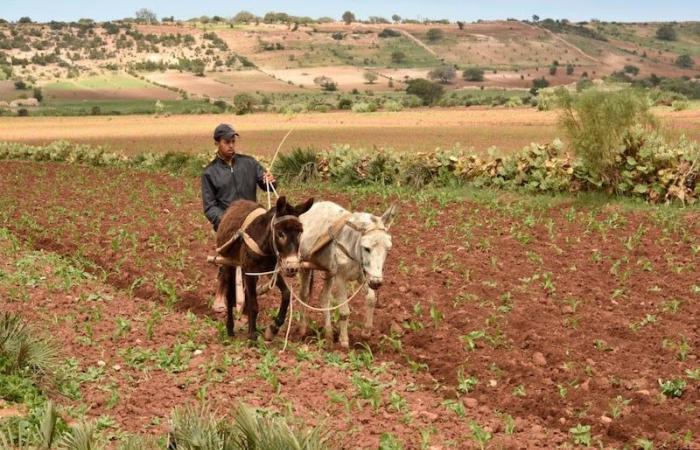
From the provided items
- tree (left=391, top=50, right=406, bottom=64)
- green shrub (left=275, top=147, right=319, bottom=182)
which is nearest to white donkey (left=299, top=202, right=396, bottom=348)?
green shrub (left=275, top=147, right=319, bottom=182)

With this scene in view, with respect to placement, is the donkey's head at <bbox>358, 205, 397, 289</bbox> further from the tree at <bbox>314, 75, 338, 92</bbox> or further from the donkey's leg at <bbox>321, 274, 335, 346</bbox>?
the tree at <bbox>314, 75, 338, 92</bbox>

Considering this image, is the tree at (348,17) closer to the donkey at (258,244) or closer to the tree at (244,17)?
the tree at (244,17)

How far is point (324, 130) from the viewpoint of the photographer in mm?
48438

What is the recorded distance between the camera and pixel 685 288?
467 inches

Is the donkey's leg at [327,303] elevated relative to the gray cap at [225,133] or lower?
lower

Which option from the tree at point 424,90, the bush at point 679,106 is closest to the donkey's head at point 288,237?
the bush at point 679,106

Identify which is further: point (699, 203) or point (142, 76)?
point (142, 76)

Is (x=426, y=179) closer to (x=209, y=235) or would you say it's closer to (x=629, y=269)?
(x=209, y=235)

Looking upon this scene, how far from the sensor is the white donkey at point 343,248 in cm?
883

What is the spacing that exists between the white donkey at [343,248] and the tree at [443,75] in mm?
103741

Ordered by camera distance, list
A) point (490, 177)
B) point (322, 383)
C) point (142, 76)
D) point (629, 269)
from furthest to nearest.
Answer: point (142, 76) → point (490, 177) → point (629, 269) → point (322, 383)

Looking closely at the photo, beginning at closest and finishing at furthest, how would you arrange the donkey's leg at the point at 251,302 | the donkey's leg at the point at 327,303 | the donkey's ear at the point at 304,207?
1. the donkey's ear at the point at 304,207
2. the donkey's leg at the point at 251,302
3. the donkey's leg at the point at 327,303

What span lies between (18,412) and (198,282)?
552 cm

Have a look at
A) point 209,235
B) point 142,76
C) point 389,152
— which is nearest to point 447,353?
point 209,235
